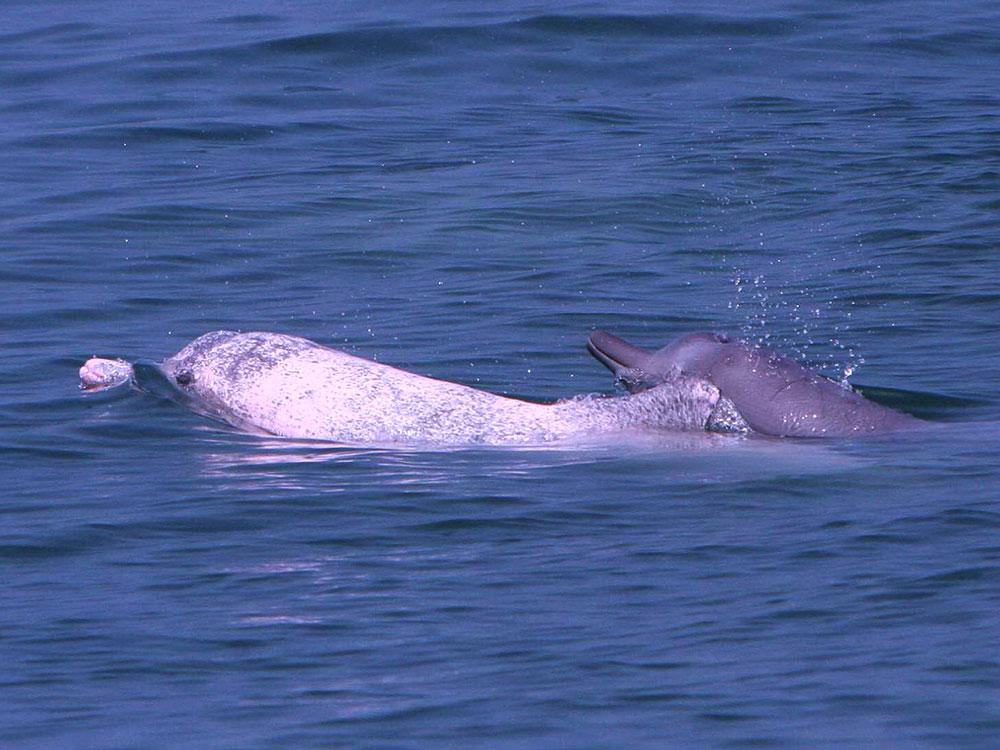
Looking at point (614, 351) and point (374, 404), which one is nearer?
point (374, 404)

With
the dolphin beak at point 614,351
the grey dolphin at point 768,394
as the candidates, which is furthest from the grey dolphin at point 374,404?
Answer: the dolphin beak at point 614,351

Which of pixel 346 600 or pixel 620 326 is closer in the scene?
pixel 346 600

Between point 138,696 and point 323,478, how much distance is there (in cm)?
326

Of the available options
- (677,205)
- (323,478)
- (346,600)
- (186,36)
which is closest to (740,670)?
(346,600)

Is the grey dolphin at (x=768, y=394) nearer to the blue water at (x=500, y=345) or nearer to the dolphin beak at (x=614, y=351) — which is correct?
the dolphin beak at (x=614, y=351)

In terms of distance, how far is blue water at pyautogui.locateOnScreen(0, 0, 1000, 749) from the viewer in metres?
6.93

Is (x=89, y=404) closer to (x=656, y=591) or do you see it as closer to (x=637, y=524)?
(x=637, y=524)

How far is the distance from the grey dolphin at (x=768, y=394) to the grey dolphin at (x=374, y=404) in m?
0.13

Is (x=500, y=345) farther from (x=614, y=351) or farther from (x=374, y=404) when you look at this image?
(x=374, y=404)

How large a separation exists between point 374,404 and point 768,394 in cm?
238

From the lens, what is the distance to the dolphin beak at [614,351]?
11531mm

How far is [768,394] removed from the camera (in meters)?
11.0

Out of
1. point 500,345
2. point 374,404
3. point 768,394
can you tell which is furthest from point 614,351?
point 500,345

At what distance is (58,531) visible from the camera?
9195 millimetres
